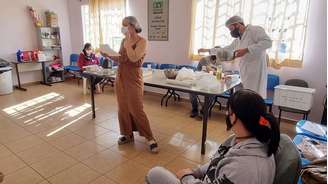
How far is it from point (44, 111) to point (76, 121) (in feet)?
2.83

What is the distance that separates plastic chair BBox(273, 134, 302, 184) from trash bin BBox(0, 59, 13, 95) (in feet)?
18.6

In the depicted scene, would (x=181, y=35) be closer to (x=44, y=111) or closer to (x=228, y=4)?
(x=228, y=4)

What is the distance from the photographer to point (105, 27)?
223 inches

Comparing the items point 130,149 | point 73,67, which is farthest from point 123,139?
point 73,67

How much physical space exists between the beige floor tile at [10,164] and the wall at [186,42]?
3.20 metres

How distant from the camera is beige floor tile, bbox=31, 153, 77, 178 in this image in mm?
2242

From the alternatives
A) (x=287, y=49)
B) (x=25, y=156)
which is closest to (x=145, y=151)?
(x=25, y=156)

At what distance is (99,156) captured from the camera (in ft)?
8.30

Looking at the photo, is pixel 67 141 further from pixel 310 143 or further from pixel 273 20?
pixel 273 20

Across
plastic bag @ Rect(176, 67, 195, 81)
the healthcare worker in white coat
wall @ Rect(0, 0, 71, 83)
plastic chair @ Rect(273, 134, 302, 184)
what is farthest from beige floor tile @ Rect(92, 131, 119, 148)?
wall @ Rect(0, 0, 71, 83)

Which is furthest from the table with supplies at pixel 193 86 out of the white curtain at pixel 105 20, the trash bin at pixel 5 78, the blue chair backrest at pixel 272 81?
the trash bin at pixel 5 78

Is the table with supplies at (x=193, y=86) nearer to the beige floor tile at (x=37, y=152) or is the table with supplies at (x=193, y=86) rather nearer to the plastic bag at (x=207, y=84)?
the plastic bag at (x=207, y=84)

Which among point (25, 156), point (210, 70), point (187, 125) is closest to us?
point (25, 156)

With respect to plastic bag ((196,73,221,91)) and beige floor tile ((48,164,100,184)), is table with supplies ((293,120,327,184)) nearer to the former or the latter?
plastic bag ((196,73,221,91))
